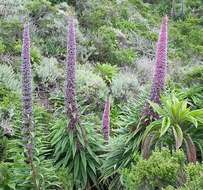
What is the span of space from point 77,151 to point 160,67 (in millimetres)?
1918

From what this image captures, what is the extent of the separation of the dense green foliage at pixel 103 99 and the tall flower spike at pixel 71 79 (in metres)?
0.19

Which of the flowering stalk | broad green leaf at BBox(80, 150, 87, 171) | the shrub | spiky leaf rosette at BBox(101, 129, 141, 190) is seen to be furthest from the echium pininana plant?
the shrub

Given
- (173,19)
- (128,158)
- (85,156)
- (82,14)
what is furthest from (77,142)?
(173,19)

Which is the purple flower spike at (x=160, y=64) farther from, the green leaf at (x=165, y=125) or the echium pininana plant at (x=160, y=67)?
the green leaf at (x=165, y=125)

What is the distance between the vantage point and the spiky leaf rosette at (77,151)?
7.21m

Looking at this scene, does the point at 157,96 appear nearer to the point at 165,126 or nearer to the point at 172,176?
the point at 165,126

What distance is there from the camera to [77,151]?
731 cm

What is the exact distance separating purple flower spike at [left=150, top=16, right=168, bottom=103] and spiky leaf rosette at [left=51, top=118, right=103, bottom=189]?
49.8 inches

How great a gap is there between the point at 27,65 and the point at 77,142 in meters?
1.74

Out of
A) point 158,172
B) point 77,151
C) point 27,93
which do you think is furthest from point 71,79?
point 158,172

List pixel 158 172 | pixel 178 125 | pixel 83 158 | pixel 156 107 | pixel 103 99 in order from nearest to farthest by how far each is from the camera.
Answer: pixel 158 172
pixel 178 125
pixel 156 107
pixel 83 158
pixel 103 99

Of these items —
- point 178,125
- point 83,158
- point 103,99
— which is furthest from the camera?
point 103,99

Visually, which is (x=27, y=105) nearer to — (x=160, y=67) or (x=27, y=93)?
(x=27, y=93)

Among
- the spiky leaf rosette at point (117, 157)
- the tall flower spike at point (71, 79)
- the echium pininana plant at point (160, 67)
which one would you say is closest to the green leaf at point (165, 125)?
the echium pininana plant at point (160, 67)
